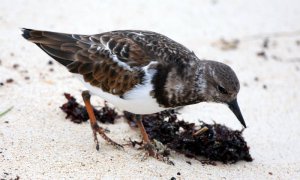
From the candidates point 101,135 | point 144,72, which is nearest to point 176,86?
point 144,72

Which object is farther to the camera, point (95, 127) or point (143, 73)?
point (95, 127)

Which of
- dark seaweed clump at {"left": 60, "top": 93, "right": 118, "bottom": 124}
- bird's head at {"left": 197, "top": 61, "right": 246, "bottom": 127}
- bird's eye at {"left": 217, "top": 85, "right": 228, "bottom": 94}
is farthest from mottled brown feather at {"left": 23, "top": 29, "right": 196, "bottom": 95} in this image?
dark seaweed clump at {"left": 60, "top": 93, "right": 118, "bottom": 124}

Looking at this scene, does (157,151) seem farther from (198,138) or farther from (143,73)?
(143,73)

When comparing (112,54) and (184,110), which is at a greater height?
(112,54)

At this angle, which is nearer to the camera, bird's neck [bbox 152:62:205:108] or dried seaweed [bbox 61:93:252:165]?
bird's neck [bbox 152:62:205:108]

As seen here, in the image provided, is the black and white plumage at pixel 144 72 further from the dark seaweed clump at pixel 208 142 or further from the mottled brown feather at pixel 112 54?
the dark seaweed clump at pixel 208 142

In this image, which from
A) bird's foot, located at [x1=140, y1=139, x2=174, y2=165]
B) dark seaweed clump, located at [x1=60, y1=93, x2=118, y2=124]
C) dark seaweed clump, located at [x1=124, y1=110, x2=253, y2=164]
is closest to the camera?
bird's foot, located at [x1=140, y1=139, x2=174, y2=165]

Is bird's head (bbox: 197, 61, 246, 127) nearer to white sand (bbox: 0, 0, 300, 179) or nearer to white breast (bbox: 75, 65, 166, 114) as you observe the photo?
white breast (bbox: 75, 65, 166, 114)
